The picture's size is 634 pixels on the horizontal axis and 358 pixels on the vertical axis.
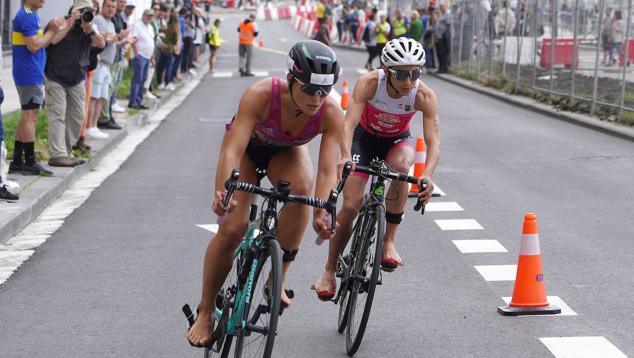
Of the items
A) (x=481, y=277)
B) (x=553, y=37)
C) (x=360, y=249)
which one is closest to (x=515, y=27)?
(x=553, y=37)

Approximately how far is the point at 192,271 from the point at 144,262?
0.55 metres

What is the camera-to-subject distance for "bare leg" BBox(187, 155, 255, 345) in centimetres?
641

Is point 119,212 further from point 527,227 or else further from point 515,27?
point 515,27

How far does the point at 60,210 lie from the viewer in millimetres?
12227

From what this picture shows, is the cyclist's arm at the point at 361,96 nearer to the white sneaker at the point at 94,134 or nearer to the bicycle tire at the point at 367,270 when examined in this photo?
the bicycle tire at the point at 367,270

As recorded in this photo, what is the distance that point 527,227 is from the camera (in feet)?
26.7

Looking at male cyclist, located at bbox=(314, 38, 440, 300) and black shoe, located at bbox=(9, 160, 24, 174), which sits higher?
male cyclist, located at bbox=(314, 38, 440, 300)

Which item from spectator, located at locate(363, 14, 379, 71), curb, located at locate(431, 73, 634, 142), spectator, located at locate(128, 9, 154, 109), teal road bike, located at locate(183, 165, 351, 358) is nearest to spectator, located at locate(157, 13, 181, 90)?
spectator, located at locate(128, 9, 154, 109)

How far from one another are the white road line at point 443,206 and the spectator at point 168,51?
1492cm

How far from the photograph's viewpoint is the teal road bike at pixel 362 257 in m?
7.04

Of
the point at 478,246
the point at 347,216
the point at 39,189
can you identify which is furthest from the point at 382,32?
the point at 347,216

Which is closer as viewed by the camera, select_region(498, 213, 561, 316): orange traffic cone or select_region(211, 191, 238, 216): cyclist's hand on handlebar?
select_region(211, 191, 238, 216): cyclist's hand on handlebar

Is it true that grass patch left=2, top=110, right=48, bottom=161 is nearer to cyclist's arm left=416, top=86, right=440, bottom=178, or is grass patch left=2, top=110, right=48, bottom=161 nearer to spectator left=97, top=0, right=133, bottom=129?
spectator left=97, top=0, right=133, bottom=129

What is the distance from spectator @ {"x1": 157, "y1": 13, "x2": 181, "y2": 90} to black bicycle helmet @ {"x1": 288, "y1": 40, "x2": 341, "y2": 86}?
2113 centimetres
